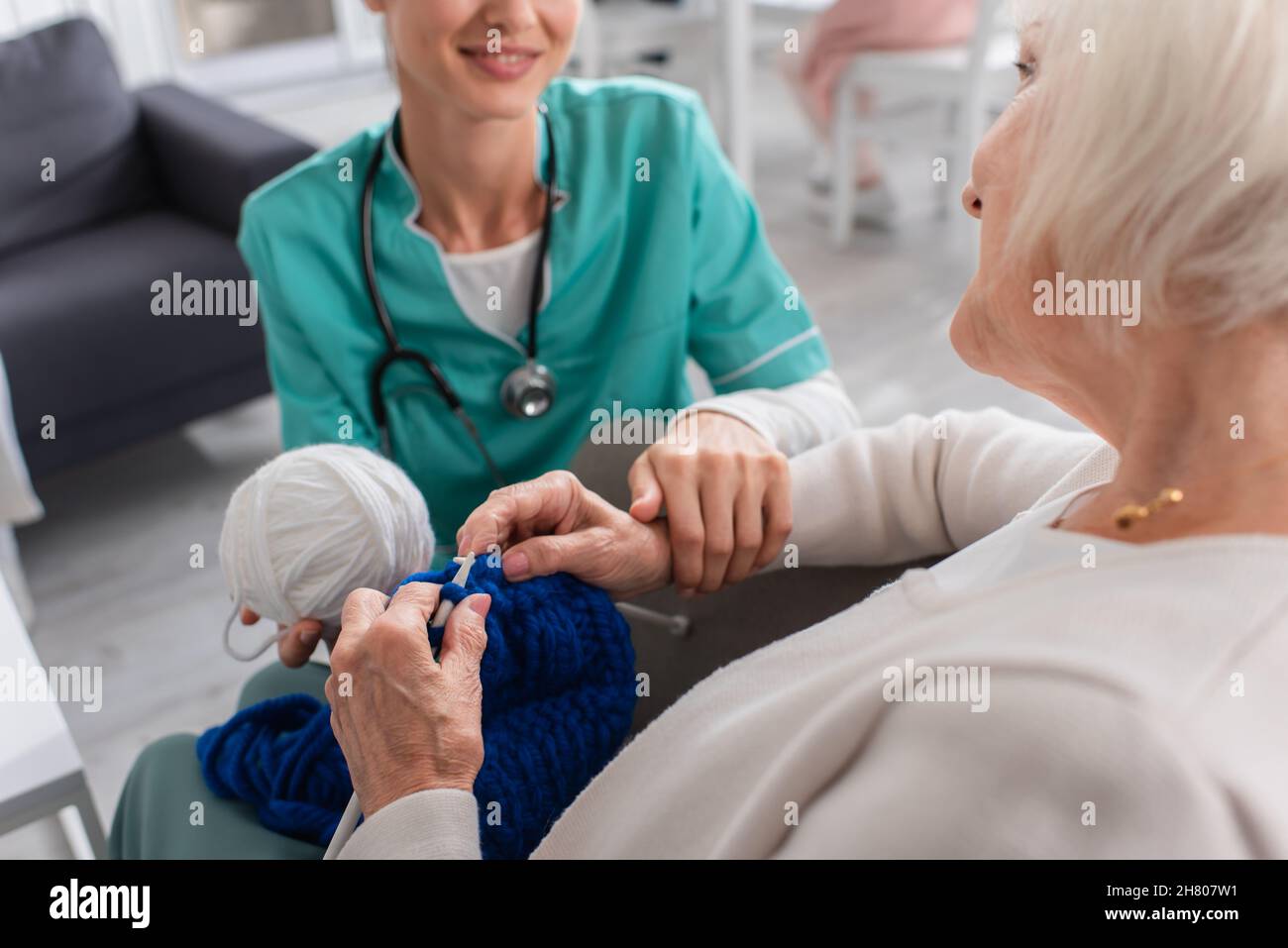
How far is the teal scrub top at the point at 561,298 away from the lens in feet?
3.94

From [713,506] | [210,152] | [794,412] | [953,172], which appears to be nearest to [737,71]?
[953,172]

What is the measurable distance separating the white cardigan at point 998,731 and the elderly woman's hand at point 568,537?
0.52 feet

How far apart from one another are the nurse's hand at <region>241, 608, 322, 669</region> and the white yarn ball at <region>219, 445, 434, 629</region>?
1 cm

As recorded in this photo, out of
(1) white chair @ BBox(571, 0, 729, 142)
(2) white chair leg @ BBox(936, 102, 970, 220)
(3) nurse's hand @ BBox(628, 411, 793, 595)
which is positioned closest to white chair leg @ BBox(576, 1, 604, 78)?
(1) white chair @ BBox(571, 0, 729, 142)

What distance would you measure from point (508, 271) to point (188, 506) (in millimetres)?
1372

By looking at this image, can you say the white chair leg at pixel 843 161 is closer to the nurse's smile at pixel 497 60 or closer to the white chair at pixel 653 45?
the white chair at pixel 653 45

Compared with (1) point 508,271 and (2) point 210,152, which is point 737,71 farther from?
(1) point 508,271

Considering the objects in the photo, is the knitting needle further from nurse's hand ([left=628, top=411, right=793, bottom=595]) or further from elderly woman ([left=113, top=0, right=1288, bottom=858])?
nurse's hand ([left=628, top=411, right=793, bottom=595])

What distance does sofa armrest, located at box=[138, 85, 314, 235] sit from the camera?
7.77 feet

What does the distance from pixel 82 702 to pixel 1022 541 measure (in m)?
1.67

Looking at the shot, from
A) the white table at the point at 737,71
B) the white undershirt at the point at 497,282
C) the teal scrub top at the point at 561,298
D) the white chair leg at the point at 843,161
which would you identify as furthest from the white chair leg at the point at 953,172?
the white undershirt at the point at 497,282

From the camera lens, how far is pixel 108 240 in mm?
2455

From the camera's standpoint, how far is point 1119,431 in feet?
2.23
